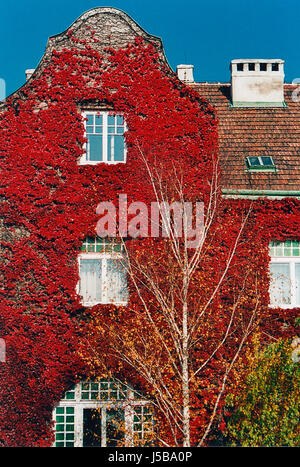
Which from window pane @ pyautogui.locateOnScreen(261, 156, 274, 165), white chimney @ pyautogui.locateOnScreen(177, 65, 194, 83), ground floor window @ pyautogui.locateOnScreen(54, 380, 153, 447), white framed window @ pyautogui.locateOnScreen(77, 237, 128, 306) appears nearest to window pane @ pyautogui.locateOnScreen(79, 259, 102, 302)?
white framed window @ pyautogui.locateOnScreen(77, 237, 128, 306)

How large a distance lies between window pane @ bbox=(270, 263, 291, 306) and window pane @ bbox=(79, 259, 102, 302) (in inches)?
190

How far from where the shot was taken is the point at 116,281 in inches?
588

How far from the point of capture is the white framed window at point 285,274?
1529 cm

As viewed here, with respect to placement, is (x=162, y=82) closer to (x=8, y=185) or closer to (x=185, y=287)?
(x=8, y=185)

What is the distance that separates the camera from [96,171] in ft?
49.8

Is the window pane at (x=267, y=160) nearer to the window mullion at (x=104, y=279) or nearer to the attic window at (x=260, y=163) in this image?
the attic window at (x=260, y=163)

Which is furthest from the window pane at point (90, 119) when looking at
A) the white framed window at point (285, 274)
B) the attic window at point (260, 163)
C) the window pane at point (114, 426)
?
the window pane at point (114, 426)

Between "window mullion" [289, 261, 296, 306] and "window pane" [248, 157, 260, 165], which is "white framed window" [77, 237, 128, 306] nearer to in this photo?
"window mullion" [289, 261, 296, 306]

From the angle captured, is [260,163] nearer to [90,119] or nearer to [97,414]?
[90,119]

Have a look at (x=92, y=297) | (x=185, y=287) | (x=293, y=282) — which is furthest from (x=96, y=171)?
(x=293, y=282)

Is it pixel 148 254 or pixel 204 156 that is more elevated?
pixel 204 156

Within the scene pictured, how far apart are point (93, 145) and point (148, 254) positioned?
3.63 m

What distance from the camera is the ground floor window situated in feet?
46.1

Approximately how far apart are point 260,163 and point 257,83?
431cm
